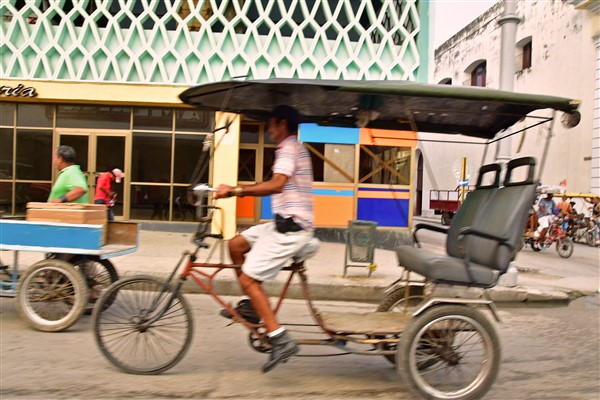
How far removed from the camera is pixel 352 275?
839cm

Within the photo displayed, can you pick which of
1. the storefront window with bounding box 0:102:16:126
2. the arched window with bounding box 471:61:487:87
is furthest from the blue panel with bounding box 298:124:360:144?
the arched window with bounding box 471:61:487:87

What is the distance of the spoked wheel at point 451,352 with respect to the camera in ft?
11.6

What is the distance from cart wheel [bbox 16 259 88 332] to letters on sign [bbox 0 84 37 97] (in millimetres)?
8571

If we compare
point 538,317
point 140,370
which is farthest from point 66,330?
point 538,317

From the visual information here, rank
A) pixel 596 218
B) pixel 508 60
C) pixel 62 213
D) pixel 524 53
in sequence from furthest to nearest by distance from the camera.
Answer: pixel 524 53 → pixel 596 218 → pixel 508 60 → pixel 62 213

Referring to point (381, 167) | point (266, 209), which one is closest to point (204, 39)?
point (266, 209)

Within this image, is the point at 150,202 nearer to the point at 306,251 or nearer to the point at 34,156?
the point at 34,156

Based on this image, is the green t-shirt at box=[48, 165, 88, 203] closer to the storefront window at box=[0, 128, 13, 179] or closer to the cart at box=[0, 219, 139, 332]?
the cart at box=[0, 219, 139, 332]

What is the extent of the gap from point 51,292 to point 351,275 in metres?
4.81

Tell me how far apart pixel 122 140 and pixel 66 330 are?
8.59 meters

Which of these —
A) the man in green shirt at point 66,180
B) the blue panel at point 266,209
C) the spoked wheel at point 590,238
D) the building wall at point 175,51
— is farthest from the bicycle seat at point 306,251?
the spoked wheel at point 590,238

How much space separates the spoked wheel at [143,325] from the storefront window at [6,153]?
11.0 metres

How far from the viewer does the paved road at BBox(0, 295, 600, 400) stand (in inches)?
144

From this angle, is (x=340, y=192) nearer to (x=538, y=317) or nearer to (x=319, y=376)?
(x=538, y=317)
